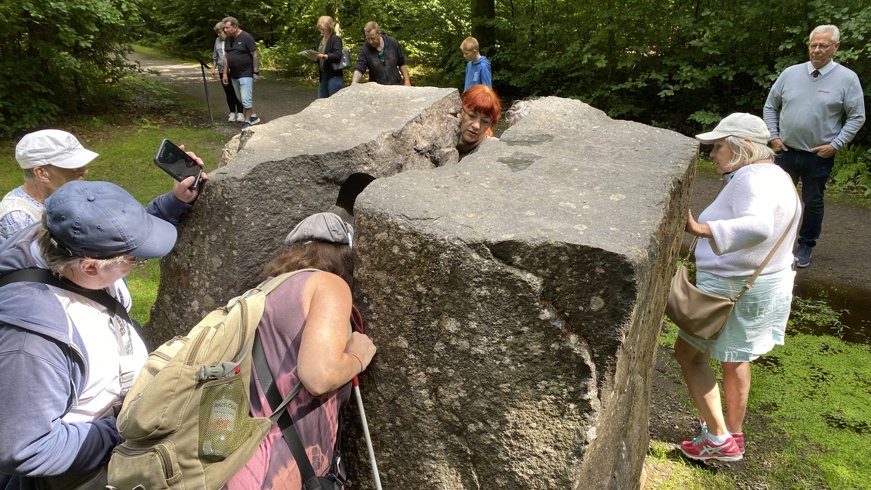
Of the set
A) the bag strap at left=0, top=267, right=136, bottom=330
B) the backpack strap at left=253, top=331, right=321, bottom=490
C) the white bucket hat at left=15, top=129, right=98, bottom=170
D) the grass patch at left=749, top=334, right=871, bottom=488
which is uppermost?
the white bucket hat at left=15, top=129, right=98, bottom=170

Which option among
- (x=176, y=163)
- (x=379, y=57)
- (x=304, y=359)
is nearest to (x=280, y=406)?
(x=304, y=359)

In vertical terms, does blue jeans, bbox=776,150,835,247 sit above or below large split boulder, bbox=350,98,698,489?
below

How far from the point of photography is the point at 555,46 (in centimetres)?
1239

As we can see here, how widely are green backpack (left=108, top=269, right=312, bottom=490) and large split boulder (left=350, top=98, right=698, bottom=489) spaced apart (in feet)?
1.81

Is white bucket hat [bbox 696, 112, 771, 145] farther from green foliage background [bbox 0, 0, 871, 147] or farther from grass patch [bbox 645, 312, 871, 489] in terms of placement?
green foliage background [bbox 0, 0, 871, 147]

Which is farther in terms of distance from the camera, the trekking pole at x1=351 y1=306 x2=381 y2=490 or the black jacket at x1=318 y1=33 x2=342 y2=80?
the black jacket at x1=318 y1=33 x2=342 y2=80

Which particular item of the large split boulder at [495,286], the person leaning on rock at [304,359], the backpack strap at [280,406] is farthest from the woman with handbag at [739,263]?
the backpack strap at [280,406]

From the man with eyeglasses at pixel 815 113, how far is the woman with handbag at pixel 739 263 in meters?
2.84

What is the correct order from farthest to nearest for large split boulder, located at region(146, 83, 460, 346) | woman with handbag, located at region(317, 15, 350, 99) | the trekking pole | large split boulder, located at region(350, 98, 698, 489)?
woman with handbag, located at region(317, 15, 350, 99)
large split boulder, located at region(146, 83, 460, 346)
the trekking pole
large split boulder, located at region(350, 98, 698, 489)

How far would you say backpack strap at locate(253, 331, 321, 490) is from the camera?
1913mm

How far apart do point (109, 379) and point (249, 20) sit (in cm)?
1763

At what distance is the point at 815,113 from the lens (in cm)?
541

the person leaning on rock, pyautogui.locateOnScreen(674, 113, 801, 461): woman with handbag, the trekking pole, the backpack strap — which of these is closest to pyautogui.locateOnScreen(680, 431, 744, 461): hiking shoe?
pyautogui.locateOnScreen(674, 113, 801, 461): woman with handbag

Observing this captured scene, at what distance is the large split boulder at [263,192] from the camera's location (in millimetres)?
2777
